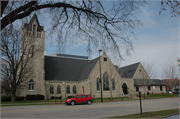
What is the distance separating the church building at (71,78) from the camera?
37.7 metres

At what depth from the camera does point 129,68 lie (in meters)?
51.7

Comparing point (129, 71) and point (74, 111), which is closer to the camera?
point (74, 111)

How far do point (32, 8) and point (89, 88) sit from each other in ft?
104

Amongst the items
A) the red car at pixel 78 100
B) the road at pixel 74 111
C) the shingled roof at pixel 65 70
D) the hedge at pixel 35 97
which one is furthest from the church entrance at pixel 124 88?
the road at pixel 74 111

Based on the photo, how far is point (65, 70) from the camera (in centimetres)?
4466

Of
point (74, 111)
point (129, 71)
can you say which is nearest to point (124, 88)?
point (129, 71)

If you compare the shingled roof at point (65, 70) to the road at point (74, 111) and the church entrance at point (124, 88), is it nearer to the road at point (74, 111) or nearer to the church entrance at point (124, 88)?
the church entrance at point (124, 88)

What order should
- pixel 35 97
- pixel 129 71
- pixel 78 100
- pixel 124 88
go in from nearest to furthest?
pixel 78 100
pixel 35 97
pixel 124 88
pixel 129 71

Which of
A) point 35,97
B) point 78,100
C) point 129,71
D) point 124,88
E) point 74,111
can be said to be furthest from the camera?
point 129,71

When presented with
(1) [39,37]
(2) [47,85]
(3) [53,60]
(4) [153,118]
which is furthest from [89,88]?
(4) [153,118]

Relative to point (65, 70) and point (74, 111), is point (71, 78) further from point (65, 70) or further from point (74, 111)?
point (74, 111)

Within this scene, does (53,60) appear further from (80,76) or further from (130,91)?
(130,91)

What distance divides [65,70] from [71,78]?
3310mm

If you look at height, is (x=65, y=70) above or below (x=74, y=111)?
→ above
